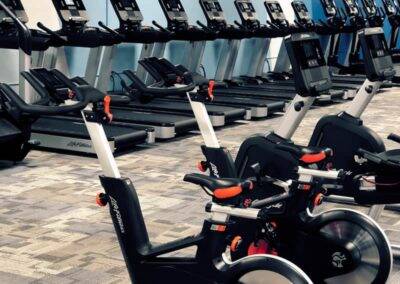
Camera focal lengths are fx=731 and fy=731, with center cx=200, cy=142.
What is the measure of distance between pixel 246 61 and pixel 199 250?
10.5 meters

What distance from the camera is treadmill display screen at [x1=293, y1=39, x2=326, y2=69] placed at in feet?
12.5

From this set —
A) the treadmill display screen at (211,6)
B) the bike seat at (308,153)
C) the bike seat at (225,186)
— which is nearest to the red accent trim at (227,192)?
the bike seat at (225,186)

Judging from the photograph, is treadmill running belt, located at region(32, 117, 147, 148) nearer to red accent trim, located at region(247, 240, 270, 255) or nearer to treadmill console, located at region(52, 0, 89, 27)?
treadmill console, located at region(52, 0, 89, 27)

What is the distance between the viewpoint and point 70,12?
7.68 meters

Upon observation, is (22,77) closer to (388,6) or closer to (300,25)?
(300,25)

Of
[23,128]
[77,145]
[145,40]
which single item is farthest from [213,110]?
[23,128]

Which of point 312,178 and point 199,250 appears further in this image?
point 312,178

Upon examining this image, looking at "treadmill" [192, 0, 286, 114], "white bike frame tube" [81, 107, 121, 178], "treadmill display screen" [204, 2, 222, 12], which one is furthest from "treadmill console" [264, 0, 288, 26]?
"white bike frame tube" [81, 107, 121, 178]

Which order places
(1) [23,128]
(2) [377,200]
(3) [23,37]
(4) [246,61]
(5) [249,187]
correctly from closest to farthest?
(5) [249,187] < (2) [377,200] < (1) [23,128] < (3) [23,37] < (4) [246,61]

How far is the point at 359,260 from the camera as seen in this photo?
2990 millimetres

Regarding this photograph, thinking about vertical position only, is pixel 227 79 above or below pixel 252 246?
below

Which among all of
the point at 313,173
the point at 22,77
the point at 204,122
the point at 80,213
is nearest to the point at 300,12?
the point at 22,77

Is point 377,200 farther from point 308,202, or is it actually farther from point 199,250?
point 199,250

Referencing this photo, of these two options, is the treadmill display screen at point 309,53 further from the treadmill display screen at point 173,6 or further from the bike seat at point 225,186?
the treadmill display screen at point 173,6
